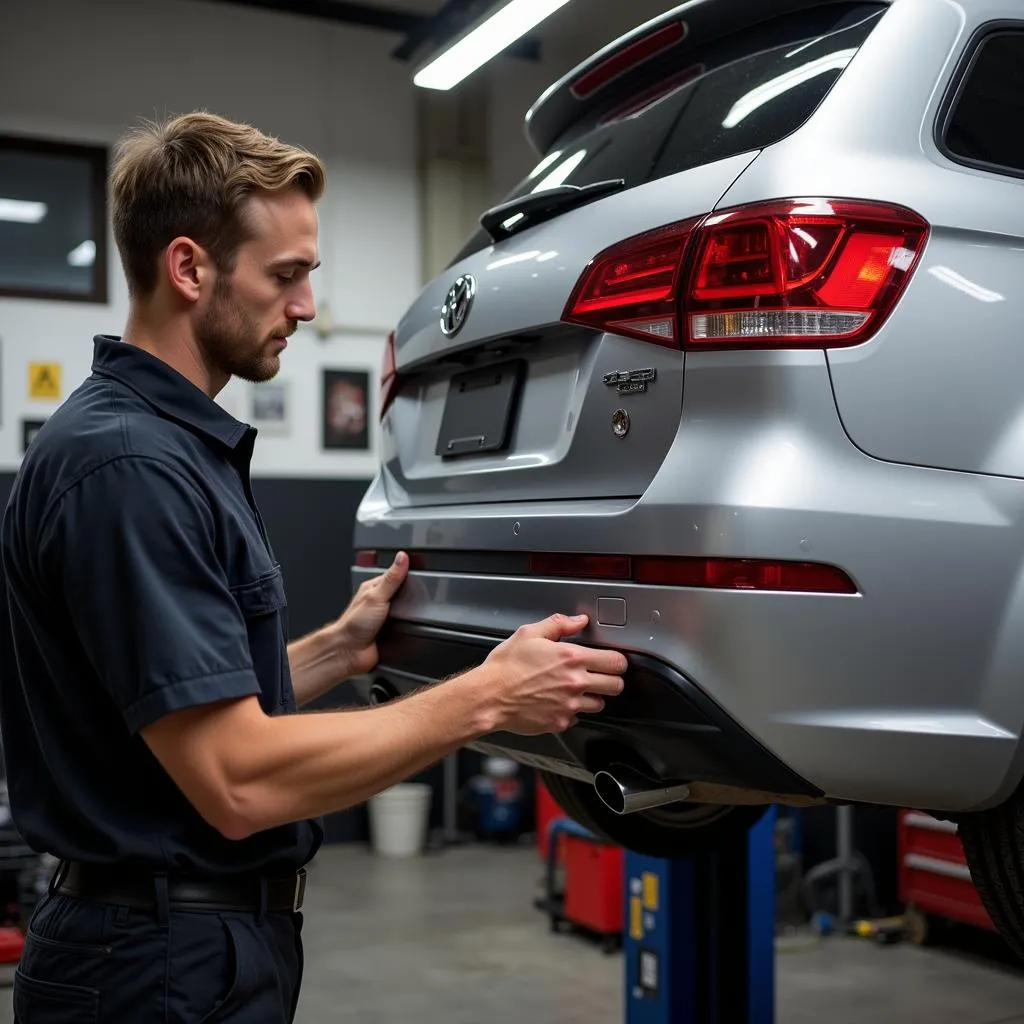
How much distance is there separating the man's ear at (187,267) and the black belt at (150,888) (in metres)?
0.68

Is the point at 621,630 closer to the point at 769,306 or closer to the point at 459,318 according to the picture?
the point at 769,306

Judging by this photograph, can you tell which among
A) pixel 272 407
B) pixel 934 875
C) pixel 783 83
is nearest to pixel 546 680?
pixel 783 83

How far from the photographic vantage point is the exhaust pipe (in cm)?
159

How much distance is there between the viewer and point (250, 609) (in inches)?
57.6

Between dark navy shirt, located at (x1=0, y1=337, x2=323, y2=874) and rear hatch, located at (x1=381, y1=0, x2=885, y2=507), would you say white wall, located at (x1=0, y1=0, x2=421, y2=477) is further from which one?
dark navy shirt, located at (x1=0, y1=337, x2=323, y2=874)

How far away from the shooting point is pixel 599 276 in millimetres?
1658

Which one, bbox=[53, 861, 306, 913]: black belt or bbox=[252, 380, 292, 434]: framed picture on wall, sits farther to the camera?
bbox=[252, 380, 292, 434]: framed picture on wall

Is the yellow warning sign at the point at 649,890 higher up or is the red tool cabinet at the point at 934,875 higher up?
the yellow warning sign at the point at 649,890

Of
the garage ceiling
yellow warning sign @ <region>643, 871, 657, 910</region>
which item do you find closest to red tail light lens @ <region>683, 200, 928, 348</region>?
yellow warning sign @ <region>643, 871, 657, 910</region>

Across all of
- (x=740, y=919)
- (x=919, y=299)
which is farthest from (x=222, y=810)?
(x=740, y=919)

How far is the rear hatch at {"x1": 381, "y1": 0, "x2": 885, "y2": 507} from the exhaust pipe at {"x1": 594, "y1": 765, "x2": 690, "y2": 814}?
0.37 metres

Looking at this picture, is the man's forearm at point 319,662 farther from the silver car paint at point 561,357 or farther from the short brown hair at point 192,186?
the short brown hair at point 192,186

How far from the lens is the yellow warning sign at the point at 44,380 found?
6.47 metres

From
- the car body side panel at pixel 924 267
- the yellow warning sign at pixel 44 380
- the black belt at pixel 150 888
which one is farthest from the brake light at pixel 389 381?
the yellow warning sign at pixel 44 380
